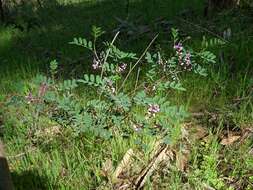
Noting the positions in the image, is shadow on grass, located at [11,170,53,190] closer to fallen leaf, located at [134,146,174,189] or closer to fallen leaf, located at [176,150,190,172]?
fallen leaf, located at [134,146,174,189]

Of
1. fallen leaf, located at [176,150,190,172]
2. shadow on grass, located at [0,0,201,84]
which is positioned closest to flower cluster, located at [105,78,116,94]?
fallen leaf, located at [176,150,190,172]

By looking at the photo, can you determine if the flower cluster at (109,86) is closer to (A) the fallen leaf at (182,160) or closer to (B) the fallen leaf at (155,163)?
(B) the fallen leaf at (155,163)

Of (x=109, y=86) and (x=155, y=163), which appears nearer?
(x=155, y=163)

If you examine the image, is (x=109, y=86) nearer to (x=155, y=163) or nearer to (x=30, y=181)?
(x=155, y=163)

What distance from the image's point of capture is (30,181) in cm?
308

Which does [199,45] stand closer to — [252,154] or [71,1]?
[252,154]

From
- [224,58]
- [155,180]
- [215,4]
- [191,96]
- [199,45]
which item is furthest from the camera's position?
[215,4]

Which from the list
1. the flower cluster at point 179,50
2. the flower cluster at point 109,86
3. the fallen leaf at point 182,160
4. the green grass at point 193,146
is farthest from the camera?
the flower cluster at point 179,50

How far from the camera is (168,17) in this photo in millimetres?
6883

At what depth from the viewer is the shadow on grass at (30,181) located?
3014 mm

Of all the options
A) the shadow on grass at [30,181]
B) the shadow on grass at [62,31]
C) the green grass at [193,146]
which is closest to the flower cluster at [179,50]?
the green grass at [193,146]

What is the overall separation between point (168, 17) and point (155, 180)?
4407 millimetres

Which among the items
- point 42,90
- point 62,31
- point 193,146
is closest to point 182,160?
point 193,146

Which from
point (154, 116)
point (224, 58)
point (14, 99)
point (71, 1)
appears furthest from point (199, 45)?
point (71, 1)
